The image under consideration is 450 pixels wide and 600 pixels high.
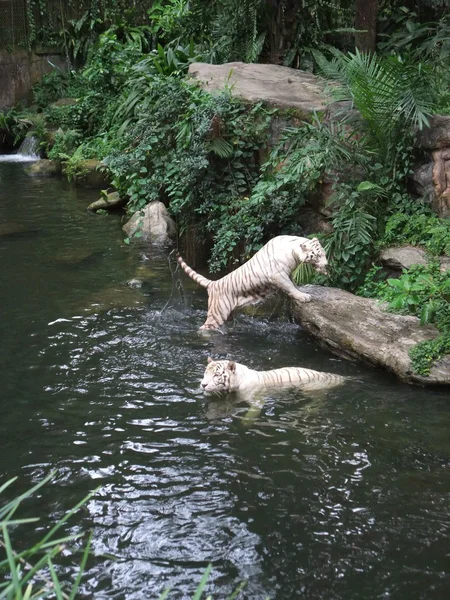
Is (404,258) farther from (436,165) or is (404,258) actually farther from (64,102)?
(64,102)

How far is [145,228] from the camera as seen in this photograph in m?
12.0

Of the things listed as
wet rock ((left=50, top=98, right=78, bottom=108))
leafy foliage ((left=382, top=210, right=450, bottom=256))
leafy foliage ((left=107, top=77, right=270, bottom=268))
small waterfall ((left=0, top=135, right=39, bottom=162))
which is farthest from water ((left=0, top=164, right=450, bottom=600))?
wet rock ((left=50, top=98, right=78, bottom=108))

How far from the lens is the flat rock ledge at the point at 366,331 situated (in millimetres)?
6863

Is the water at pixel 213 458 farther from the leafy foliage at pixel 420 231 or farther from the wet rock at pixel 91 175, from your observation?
the wet rock at pixel 91 175

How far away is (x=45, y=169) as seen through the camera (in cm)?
1784

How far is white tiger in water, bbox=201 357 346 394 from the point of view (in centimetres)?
646

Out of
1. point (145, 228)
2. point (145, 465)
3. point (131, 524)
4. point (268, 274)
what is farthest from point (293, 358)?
point (145, 228)

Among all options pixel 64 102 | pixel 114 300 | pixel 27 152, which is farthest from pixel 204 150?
pixel 64 102

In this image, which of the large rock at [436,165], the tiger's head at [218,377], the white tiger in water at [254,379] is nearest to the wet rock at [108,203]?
the large rock at [436,165]

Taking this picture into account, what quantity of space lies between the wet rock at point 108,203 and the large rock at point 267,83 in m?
2.89

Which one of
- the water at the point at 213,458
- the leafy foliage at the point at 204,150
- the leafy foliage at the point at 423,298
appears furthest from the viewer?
the leafy foliage at the point at 204,150

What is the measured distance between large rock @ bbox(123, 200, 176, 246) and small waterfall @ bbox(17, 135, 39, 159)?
9.01 meters

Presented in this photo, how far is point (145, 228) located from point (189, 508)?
25.1 ft

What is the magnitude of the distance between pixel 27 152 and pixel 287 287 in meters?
14.3
